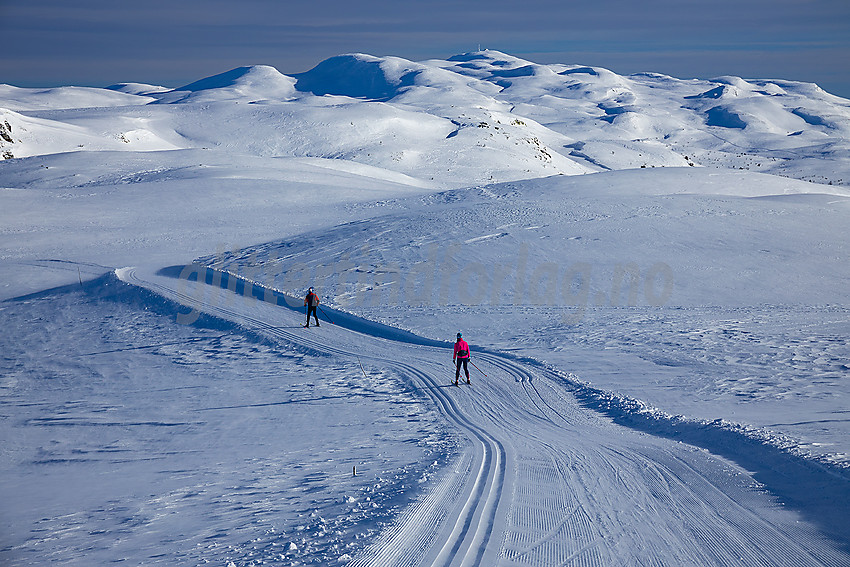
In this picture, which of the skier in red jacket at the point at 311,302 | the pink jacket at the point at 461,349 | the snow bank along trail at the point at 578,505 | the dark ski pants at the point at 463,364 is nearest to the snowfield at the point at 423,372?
the snow bank along trail at the point at 578,505

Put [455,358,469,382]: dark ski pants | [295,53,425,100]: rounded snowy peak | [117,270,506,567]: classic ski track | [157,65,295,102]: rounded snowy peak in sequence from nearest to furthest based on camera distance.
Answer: [117,270,506,567]: classic ski track
[455,358,469,382]: dark ski pants
[157,65,295,102]: rounded snowy peak
[295,53,425,100]: rounded snowy peak

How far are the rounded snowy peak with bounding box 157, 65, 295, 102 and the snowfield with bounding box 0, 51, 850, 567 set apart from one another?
98045 mm

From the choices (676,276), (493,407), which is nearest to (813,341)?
(676,276)

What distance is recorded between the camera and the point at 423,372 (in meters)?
15.8

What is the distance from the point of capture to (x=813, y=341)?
16141mm

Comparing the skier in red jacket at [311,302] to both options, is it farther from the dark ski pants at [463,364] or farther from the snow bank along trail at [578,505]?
the snow bank along trail at [578,505]

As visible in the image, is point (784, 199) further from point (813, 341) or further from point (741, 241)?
point (813, 341)

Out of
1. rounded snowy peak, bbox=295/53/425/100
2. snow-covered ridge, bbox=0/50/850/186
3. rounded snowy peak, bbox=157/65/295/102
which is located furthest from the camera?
rounded snowy peak, bbox=295/53/425/100

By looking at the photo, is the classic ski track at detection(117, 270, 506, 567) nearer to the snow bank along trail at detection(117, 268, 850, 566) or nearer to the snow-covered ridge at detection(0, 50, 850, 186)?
the snow bank along trail at detection(117, 268, 850, 566)

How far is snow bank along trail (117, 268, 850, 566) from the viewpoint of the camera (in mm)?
7367

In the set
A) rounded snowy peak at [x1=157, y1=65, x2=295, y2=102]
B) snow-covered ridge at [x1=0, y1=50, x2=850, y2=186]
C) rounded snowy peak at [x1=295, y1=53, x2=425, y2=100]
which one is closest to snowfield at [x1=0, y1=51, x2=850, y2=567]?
snow-covered ridge at [x1=0, y1=50, x2=850, y2=186]

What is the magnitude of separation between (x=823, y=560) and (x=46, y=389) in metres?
16.6

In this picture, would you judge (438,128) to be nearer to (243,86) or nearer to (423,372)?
(423,372)

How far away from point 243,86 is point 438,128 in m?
99.4
